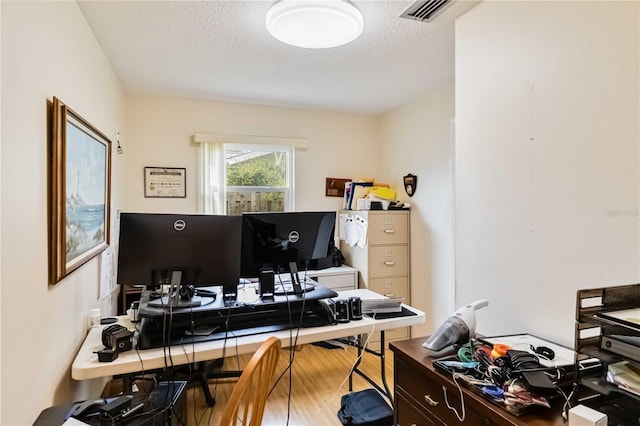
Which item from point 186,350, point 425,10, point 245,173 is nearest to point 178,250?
point 186,350

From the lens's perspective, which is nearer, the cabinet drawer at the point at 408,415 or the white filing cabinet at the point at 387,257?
the cabinet drawer at the point at 408,415

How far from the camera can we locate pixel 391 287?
11.7 ft

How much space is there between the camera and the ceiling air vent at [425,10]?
5.79ft

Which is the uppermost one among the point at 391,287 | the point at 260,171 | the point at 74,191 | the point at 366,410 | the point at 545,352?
the point at 260,171

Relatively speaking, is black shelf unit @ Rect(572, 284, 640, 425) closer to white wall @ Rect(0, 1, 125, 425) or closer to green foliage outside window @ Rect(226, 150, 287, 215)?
white wall @ Rect(0, 1, 125, 425)

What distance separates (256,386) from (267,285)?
30.0 inches

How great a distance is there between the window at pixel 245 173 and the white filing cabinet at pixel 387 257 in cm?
94

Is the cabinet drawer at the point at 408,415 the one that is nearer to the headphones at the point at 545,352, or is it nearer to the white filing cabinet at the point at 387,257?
the headphones at the point at 545,352

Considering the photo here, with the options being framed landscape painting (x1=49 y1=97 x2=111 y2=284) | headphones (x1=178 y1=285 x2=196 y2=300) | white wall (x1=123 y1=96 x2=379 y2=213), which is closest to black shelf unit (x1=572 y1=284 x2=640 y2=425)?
headphones (x1=178 y1=285 x2=196 y2=300)

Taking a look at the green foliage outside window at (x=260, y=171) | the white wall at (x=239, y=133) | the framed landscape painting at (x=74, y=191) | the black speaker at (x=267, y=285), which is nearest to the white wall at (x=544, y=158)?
the black speaker at (x=267, y=285)

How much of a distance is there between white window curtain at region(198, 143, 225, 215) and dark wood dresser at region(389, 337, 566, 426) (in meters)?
2.60

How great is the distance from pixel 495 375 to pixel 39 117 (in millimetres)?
1828

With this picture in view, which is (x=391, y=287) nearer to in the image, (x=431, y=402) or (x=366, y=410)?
(x=366, y=410)

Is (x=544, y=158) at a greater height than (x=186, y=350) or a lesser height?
greater
